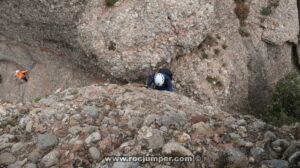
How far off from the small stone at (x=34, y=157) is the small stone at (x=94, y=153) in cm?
116

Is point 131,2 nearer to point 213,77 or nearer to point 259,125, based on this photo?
point 213,77

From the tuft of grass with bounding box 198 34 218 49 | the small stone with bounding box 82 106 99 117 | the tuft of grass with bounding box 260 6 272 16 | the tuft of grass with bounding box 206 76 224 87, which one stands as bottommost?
the small stone with bounding box 82 106 99 117

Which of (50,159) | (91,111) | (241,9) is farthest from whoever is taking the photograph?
(241,9)

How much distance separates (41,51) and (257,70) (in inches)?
586

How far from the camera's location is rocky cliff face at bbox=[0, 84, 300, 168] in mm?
4562

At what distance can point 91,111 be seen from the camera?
6.42 m

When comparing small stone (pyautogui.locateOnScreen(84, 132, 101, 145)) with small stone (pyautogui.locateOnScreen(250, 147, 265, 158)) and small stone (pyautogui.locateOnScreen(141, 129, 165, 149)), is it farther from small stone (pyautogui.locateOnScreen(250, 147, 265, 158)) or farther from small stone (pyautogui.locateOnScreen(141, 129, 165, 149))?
small stone (pyautogui.locateOnScreen(250, 147, 265, 158))

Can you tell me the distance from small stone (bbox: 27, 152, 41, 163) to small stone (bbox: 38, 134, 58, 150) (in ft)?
0.71

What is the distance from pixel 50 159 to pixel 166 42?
8782 mm

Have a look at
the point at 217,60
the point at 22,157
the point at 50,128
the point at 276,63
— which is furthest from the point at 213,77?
the point at 22,157

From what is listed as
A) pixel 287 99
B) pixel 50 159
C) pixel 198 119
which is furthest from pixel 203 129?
pixel 287 99

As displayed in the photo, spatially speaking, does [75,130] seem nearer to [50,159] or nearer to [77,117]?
[77,117]

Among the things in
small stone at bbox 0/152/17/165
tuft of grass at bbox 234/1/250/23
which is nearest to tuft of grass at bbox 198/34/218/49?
tuft of grass at bbox 234/1/250/23

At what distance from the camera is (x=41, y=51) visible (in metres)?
14.7
